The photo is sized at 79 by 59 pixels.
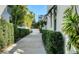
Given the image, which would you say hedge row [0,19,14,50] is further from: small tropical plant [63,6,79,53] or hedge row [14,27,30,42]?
small tropical plant [63,6,79,53]

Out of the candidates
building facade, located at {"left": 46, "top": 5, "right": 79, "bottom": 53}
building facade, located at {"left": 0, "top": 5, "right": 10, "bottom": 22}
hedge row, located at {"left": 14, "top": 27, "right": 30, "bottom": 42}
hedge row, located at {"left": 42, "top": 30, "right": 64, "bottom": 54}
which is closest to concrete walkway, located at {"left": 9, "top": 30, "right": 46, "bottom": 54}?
hedge row, located at {"left": 14, "top": 27, "right": 30, "bottom": 42}

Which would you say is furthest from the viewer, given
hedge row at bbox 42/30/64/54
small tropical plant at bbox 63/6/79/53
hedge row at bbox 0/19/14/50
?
hedge row at bbox 0/19/14/50

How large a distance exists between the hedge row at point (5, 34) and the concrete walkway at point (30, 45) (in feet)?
0.81

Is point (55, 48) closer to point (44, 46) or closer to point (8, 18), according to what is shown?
point (44, 46)

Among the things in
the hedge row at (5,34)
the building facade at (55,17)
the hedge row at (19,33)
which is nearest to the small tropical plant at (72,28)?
the building facade at (55,17)

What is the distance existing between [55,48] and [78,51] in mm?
706

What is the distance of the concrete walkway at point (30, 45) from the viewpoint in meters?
5.66

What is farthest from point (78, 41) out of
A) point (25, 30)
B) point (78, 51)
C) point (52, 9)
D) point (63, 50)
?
point (25, 30)

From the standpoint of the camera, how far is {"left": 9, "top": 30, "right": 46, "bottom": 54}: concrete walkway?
18.6 ft

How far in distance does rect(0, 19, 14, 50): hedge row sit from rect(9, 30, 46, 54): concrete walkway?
247 mm

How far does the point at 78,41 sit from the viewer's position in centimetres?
497

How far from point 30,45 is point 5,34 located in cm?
77
